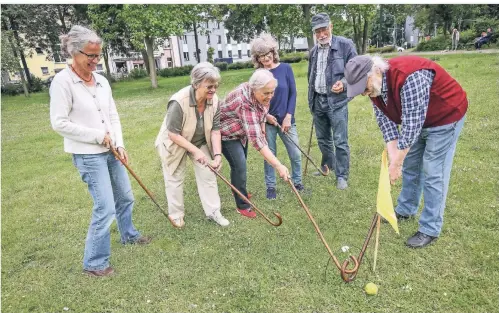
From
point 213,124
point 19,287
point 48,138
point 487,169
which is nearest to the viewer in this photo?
point 19,287

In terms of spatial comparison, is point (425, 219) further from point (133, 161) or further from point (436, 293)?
point (133, 161)

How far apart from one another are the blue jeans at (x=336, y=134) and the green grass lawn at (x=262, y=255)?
29cm

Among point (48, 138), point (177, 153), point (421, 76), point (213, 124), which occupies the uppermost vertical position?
point (421, 76)

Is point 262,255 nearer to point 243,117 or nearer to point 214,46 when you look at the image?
point 243,117

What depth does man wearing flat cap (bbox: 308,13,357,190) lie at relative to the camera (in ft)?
14.1

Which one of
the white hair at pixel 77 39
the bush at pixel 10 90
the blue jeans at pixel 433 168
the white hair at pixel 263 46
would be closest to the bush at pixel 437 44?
the white hair at pixel 263 46

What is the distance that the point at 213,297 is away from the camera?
2.88 metres

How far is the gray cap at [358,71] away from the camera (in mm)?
2680

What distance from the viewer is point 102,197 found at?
9.68ft

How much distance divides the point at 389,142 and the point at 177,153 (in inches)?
80.8

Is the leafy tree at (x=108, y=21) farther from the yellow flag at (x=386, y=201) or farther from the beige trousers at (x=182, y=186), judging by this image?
the yellow flag at (x=386, y=201)

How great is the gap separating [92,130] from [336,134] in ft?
9.47

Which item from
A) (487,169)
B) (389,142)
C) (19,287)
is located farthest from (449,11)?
(19,287)

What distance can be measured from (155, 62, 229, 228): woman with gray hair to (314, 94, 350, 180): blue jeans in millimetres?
1560
